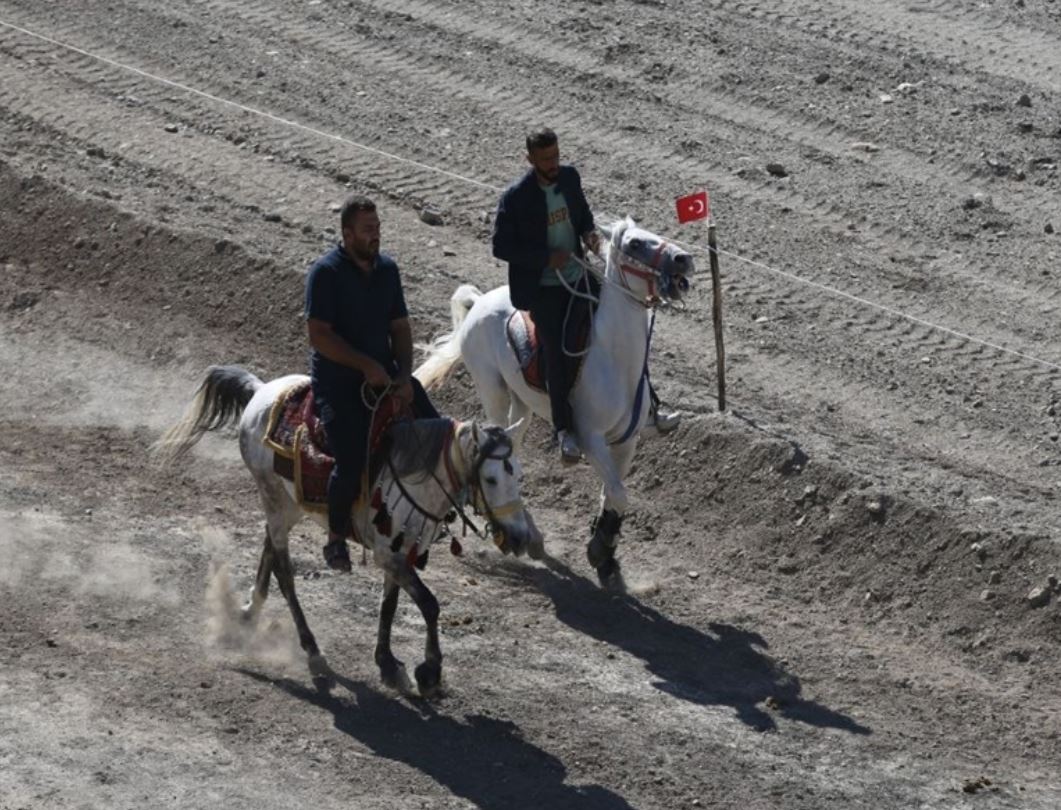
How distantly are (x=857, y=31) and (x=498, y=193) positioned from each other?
18.8ft

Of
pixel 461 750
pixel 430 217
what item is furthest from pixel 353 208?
pixel 430 217

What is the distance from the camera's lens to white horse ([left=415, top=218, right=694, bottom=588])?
1276 centimetres

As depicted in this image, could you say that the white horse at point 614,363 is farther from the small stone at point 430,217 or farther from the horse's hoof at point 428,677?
the small stone at point 430,217

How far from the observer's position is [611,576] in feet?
44.1

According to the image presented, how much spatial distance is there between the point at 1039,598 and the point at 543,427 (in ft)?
13.8

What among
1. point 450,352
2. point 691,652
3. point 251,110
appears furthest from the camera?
point 251,110

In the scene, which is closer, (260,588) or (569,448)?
(260,588)

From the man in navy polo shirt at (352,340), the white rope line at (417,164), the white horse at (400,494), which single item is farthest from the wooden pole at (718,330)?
the man in navy polo shirt at (352,340)

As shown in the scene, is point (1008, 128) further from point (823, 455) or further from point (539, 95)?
point (823, 455)

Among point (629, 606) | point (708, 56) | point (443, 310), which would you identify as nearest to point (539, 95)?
point (708, 56)

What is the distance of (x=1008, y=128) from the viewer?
2062 centimetres

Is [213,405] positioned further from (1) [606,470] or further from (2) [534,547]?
(2) [534,547]

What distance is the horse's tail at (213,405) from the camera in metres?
12.6

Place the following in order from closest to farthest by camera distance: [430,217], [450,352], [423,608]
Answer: [423,608] → [450,352] → [430,217]
